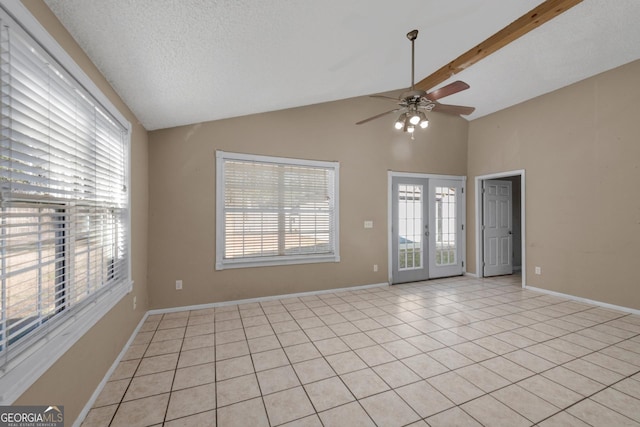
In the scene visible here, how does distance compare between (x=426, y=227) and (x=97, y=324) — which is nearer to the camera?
(x=97, y=324)

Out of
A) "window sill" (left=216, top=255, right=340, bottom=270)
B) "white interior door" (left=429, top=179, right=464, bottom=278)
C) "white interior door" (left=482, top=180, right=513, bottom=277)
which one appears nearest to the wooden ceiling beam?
"white interior door" (left=429, top=179, right=464, bottom=278)

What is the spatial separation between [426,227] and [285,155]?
3066 millimetres

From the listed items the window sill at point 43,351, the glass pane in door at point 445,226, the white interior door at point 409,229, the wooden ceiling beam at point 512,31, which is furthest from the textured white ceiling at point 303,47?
the glass pane in door at point 445,226

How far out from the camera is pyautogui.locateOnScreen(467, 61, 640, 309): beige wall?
3498 millimetres

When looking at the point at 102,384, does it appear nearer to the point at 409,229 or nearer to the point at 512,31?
the point at 409,229

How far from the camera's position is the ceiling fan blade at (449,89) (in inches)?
89.7

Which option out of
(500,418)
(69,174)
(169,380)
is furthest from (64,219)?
(500,418)

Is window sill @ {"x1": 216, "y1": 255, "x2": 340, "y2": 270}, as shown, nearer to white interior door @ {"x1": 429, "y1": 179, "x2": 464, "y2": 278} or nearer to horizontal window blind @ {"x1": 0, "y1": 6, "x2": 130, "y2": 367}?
horizontal window blind @ {"x1": 0, "y1": 6, "x2": 130, "y2": 367}

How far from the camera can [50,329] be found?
1.40 metres

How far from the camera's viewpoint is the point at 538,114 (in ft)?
14.6

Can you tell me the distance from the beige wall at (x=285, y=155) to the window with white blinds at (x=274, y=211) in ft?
0.40

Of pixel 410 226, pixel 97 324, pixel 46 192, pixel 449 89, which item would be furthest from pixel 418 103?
pixel 97 324

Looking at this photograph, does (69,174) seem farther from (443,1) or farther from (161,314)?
(443,1)

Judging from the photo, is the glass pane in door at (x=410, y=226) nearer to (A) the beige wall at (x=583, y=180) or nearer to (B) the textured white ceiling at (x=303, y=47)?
(A) the beige wall at (x=583, y=180)
